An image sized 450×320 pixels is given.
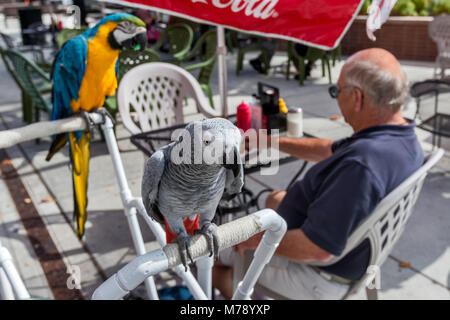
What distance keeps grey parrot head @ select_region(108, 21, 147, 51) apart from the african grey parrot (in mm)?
1030

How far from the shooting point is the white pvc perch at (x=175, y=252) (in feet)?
1.64

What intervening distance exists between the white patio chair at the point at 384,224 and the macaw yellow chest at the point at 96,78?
1.30 m

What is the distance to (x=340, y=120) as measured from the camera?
4.54 meters

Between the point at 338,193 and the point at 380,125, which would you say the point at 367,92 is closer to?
the point at 380,125

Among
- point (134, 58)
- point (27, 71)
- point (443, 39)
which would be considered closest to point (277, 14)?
point (134, 58)

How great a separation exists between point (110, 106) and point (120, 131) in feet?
3.16

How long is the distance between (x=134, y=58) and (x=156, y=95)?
58 centimetres

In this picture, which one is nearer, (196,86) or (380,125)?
(380,125)

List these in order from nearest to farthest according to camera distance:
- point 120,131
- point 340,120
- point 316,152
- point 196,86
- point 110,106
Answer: point 316,152, point 196,86, point 110,106, point 120,131, point 340,120

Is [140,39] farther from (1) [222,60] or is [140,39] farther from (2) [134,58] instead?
(2) [134,58]

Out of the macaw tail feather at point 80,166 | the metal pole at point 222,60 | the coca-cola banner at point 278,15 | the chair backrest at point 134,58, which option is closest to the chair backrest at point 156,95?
the chair backrest at point 134,58

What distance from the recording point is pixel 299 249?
140 centimetres
